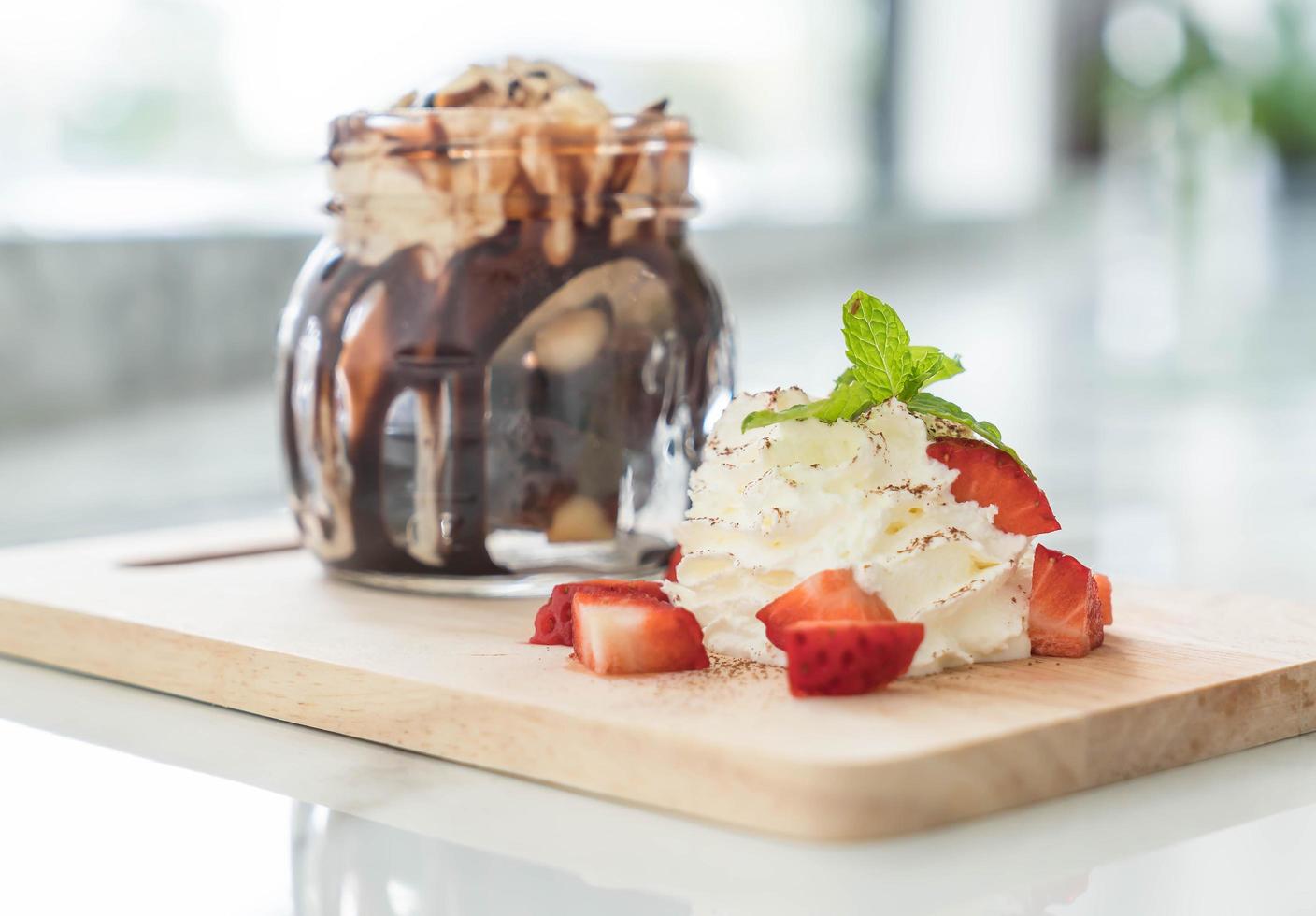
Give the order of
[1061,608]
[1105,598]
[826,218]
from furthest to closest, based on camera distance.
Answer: [826,218], [1105,598], [1061,608]

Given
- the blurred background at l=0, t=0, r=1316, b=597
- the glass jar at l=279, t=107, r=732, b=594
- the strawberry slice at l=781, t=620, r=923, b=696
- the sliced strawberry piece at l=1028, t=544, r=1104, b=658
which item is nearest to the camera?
the strawberry slice at l=781, t=620, r=923, b=696

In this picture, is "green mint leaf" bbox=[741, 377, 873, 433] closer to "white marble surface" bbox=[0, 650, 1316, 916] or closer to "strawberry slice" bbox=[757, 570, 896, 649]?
"strawberry slice" bbox=[757, 570, 896, 649]

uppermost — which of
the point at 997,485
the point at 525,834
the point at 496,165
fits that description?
the point at 496,165

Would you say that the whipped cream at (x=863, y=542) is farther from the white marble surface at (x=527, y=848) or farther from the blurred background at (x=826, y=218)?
the blurred background at (x=826, y=218)

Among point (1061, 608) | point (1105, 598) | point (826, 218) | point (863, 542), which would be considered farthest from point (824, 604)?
point (826, 218)

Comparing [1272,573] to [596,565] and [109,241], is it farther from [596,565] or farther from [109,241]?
[109,241]

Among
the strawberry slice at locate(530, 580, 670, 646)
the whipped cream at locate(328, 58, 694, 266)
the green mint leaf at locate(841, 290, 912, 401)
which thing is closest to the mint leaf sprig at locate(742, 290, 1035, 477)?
the green mint leaf at locate(841, 290, 912, 401)

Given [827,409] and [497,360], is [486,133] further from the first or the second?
[827,409]

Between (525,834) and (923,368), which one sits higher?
(923,368)

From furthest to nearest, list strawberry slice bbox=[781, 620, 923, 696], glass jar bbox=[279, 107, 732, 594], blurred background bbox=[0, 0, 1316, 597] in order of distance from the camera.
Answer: blurred background bbox=[0, 0, 1316, 597]
glass jar bbox=[279, 107, 732, 594]
strawberry slice bbox=[781, 620, 923, 696]
